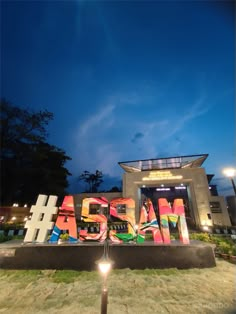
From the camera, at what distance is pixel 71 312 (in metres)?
3.13

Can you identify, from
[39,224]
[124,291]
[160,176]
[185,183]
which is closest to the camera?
[124,291]

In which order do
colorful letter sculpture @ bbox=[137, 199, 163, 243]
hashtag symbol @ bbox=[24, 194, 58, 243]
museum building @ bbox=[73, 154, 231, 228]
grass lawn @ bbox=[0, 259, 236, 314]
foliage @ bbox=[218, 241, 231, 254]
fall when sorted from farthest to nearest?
museum building @ bbox=[73, 154, 231, 228] → foliage @ bbox=[218, 241, 231, 254] → colorful letter sculpture @ bbox=[137, 199, 163, 243] → hashtag symbol @ bbox=[24, 194, 58, 243] → grass lawn @ bbox=[0, 259, 236, 314]

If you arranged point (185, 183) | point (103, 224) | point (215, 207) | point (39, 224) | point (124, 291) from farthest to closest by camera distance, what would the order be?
point (185, 183) < point (215, 207) < point (103, 224) < point (39, 224) < point (124, 291)

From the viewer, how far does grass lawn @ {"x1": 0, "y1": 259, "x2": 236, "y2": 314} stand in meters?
3.31

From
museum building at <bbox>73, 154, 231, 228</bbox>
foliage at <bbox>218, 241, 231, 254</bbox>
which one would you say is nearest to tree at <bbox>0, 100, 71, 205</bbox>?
museum building at <bbox>73, 154, 231, 228</bbox>

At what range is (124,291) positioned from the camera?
4020 millimetres

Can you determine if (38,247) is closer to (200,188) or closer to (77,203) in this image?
(77,203)

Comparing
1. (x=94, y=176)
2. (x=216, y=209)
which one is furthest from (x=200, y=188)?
(x=94, y=176)

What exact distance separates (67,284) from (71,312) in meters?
1.49

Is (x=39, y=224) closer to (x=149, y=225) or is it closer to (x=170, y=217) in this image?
(x=149, y=225)

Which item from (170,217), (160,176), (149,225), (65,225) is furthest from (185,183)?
(65,225)

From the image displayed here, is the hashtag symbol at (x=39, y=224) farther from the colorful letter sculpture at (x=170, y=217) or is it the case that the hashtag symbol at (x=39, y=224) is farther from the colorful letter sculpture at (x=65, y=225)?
the colorful letter sculpture at (x=170, y=217)

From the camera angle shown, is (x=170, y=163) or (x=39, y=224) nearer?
(x=39, y=224)

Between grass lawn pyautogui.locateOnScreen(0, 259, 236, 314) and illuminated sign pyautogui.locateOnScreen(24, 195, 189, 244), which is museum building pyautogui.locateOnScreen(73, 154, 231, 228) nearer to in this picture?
illuminated sign pyautogui.locateOnScreen(24, 195, 189, 244)
